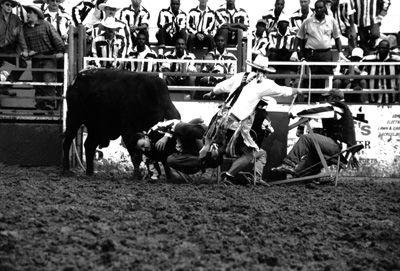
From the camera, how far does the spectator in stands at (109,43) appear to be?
46.6 ft

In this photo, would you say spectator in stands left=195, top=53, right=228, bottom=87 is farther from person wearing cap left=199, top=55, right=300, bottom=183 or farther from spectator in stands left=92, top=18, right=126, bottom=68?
person wearing cap left=199, top=55, right=300, bottom=183

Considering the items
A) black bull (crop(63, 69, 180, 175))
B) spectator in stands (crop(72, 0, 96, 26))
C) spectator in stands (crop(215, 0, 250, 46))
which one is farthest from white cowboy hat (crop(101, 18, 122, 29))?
black bull (crop(63, 69, 180, 175))

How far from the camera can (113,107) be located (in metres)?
12.1

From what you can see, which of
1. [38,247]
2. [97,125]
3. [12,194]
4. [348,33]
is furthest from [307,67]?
[38,247]

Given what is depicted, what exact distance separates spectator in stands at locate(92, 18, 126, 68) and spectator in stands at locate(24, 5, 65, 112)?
1.85ft

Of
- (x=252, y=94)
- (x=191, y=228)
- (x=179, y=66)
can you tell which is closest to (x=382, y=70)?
(x=179, y=66)

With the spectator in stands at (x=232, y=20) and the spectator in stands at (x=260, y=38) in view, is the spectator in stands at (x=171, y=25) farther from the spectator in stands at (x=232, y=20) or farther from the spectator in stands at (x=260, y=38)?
the spectator in stands at (x=260, y=38)

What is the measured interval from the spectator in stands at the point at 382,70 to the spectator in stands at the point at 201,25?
2.63m

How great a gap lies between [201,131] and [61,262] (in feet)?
17.5

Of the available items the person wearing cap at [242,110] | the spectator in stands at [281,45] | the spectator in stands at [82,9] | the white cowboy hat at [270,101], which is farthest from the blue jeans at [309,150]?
the spectator in stands at [82,9]

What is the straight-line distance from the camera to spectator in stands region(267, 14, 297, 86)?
575 inches

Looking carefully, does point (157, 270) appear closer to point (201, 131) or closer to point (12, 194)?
point (12, 194)

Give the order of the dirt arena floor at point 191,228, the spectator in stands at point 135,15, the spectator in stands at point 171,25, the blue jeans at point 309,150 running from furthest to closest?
1. the spectator in stands at point 135,15
2. the spectator in stands at point 171,25
3. the blue jeans at point 309,150
4. the dirt arena floor at point 191,228

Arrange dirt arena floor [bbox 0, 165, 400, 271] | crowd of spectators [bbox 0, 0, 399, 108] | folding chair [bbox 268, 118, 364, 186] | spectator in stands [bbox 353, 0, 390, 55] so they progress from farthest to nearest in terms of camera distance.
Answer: spectator in stands [bbox 353, 0, 390, 55] < crowd of spectators [bbox 0, 0, 399, 108] < folding chair [bbox 268, 118, 364, 186] < dirt arena floor [bbox 0, 165, 400, 271]
